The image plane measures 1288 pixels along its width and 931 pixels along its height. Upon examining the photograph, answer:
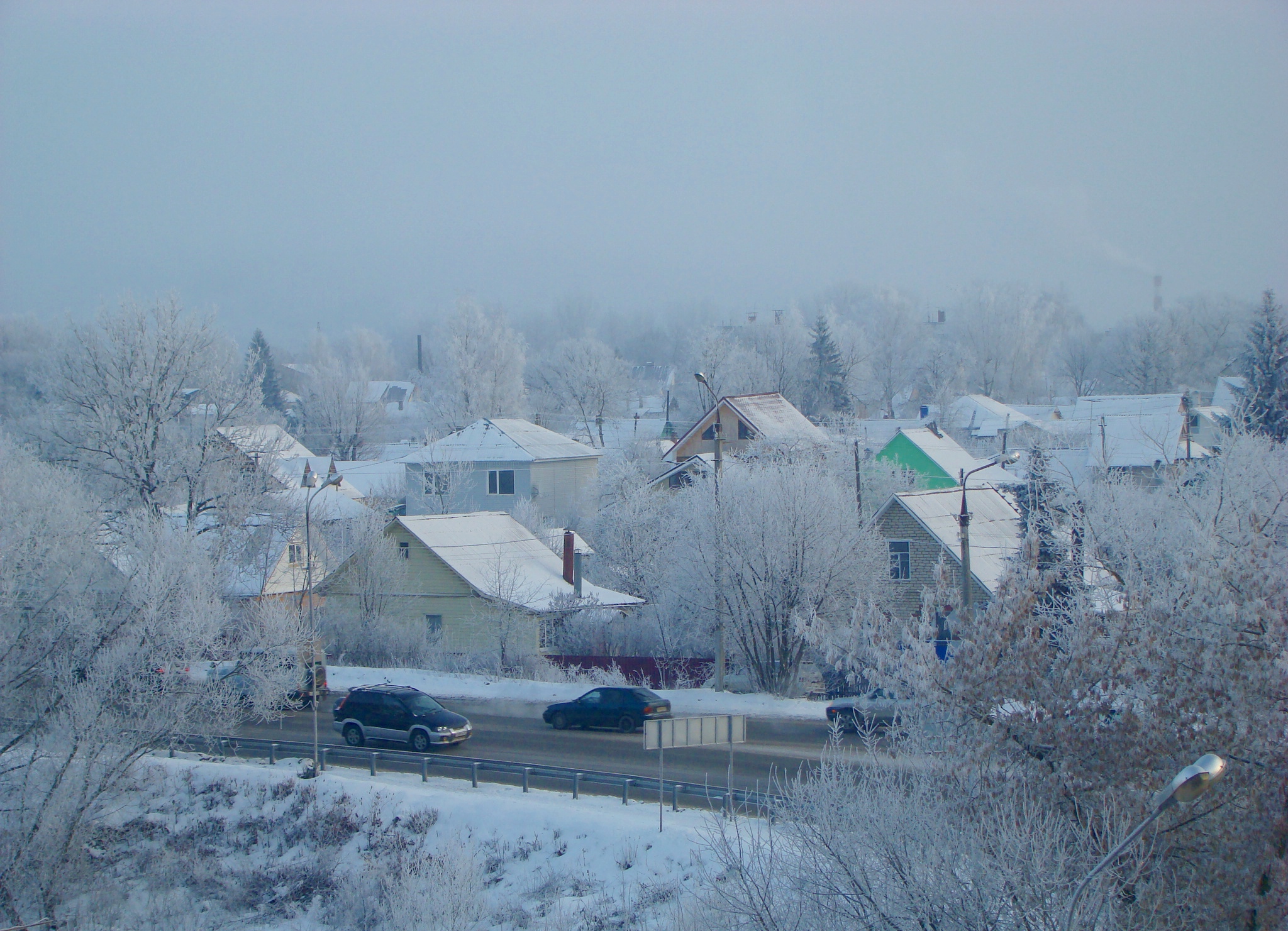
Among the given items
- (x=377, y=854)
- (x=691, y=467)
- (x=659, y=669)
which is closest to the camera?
(x=377, y=854)

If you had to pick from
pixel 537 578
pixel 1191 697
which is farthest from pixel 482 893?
pixel 537 578

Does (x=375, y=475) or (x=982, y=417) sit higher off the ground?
(x=982, y=417)

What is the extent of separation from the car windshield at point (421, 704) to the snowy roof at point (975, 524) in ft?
45.2

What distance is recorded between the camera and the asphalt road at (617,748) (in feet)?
57.5

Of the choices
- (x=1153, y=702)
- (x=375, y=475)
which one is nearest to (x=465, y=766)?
(x=1153, y=702)

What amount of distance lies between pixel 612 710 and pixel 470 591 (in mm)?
10452

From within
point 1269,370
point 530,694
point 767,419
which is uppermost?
point 1269,370

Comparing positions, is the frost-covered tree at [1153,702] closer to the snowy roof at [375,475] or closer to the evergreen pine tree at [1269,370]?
the evergreen pine tree at [1269,370]

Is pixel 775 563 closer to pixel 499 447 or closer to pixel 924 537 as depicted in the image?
pixel 924 537

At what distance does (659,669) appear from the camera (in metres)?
27.0

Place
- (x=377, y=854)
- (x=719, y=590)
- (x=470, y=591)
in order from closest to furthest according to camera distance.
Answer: (x=377, y=854), (x=719, y=590), (x=470, y=591)

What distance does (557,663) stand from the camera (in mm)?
28703

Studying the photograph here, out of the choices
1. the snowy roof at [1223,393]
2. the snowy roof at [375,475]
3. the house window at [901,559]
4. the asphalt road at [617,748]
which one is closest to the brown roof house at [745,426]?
the house window at [901,559]

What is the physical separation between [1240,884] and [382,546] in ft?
86.7
